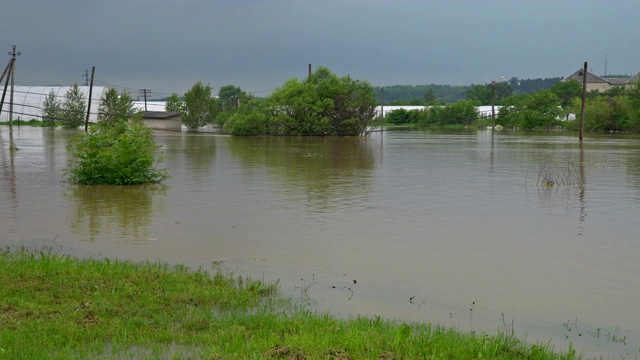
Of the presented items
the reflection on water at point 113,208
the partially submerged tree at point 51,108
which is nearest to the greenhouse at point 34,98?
the partially submerged tree at point 51,108

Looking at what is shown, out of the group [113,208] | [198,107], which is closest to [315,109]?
[198,107]

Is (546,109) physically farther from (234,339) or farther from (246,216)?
(234,339)

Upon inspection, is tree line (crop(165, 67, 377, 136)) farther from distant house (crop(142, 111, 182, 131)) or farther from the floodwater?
the floodwater

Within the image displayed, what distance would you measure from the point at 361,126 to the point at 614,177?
43.7 metres

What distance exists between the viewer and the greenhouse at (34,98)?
310 feet

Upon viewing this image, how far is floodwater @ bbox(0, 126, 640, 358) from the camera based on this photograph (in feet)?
27.0

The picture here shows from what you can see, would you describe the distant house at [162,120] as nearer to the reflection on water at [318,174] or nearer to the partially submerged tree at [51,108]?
the partially submerged tree at [51,108]

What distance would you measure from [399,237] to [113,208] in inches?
265

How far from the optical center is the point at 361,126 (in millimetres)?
67375

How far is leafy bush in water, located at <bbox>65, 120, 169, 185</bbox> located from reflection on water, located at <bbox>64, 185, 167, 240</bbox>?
13.8 inches

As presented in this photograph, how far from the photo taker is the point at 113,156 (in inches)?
765

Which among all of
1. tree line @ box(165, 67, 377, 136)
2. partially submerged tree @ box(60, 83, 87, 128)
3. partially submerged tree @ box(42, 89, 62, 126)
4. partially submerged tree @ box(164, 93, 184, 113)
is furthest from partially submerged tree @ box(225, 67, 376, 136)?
partially submerged tree @ box(164, 93, 184, 113)

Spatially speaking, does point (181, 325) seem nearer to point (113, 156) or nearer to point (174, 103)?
point (113, 156)

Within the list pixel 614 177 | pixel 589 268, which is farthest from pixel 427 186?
pixel 589 268
